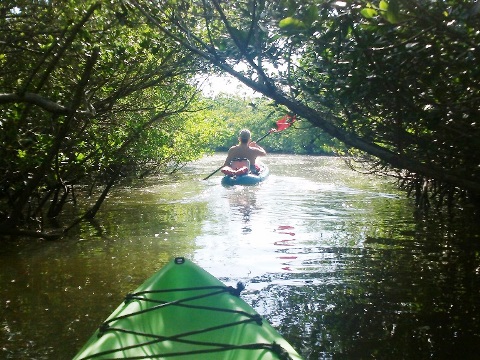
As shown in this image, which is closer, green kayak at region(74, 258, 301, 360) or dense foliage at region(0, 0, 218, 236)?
green kayak at region(74, 258, 301, 360)

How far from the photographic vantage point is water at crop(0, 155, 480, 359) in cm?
384

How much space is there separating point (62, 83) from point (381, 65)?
159 inches

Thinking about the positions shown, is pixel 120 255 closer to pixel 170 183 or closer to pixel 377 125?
pixel 377 125

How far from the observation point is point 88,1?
4.59m

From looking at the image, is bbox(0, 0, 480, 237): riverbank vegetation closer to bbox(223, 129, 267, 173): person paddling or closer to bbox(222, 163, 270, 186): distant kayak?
bbox(222, 163, 270, 186): distant kayak

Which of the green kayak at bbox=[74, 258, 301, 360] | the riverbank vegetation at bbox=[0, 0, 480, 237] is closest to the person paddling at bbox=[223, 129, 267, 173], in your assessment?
the riverbank vegetation at bbox=[0, 0, 480, 237]

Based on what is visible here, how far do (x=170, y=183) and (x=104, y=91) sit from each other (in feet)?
24.4

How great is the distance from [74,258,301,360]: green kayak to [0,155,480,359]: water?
2.29ft

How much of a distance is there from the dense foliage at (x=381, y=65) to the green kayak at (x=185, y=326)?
1.27 meters

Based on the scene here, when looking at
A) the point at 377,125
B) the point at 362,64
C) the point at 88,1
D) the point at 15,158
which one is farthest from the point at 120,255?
the point at 362,64

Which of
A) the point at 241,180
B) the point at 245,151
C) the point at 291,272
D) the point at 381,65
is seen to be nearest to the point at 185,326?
the point at 381,65

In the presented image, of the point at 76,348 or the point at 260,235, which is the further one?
the point at 260,235

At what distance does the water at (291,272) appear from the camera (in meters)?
3.84

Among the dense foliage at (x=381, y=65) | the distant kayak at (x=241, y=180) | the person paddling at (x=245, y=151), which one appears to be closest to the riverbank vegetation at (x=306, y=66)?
the dense foliage at (x=381, y=65)
